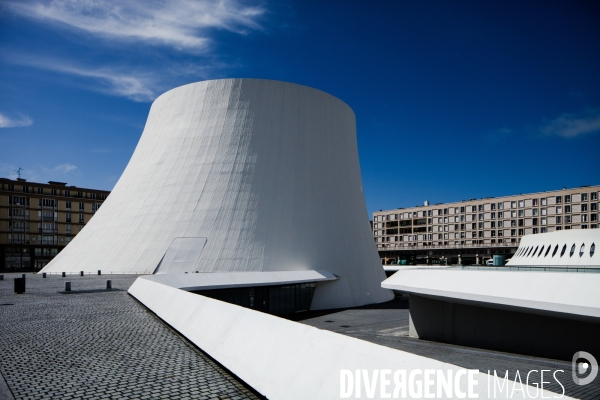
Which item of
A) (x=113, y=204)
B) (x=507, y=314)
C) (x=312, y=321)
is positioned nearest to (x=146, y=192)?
(x=113, y=204)

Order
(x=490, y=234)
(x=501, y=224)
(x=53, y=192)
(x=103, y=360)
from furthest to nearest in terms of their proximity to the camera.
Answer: (x=490, y=234)
(x=501, y=224)
(x=53, y=192)
(x=103, y=360)

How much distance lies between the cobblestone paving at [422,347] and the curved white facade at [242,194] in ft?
6.47

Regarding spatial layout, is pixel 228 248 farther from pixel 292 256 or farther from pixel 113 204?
pixel 113 204

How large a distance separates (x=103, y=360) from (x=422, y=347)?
13.0m

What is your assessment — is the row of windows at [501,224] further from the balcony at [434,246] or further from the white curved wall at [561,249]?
the white curved wall at [561,249]

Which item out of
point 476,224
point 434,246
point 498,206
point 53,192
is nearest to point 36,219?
point 53,192

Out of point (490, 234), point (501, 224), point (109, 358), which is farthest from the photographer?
point (490, 234)

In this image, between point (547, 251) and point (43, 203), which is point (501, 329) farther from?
point (43, 203)

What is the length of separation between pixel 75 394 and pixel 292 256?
2080 cm

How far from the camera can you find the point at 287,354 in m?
5.41

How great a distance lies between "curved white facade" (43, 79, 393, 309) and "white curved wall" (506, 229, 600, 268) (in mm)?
12906

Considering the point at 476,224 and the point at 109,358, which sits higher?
the point at 476,224

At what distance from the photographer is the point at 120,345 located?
25.0 feet
